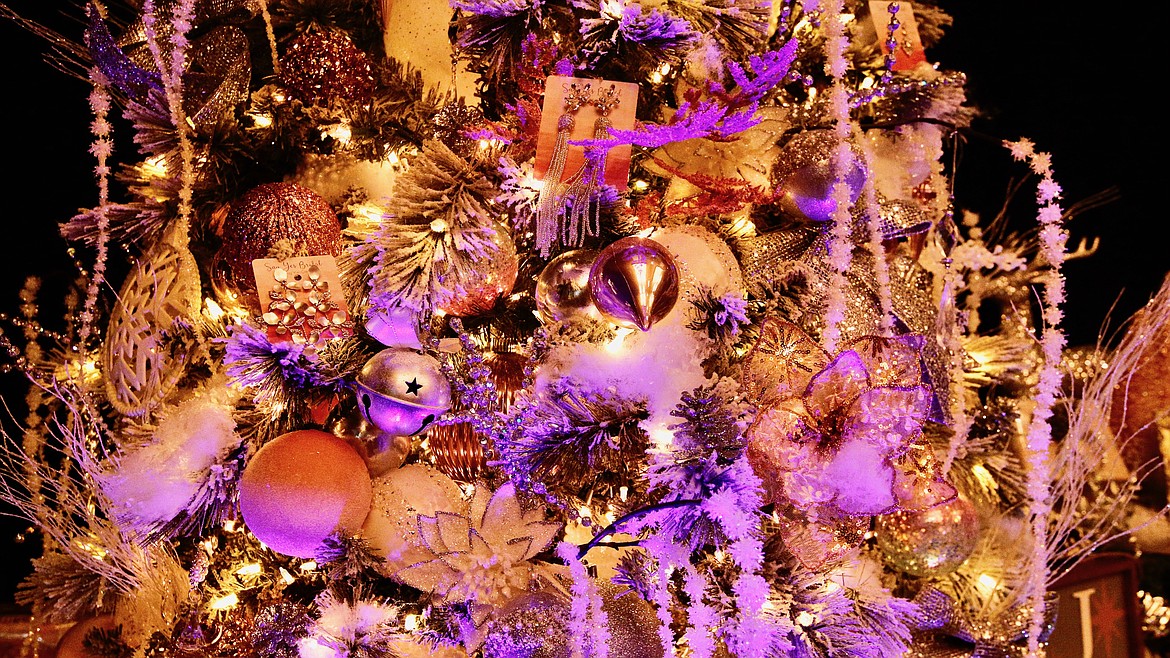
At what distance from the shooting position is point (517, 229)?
0.73m

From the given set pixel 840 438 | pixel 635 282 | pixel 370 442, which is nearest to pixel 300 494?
pixel 370 442

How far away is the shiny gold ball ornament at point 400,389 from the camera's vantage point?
0.71 m

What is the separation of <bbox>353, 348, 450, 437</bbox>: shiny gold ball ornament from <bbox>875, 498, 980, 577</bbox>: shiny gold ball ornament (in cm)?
57

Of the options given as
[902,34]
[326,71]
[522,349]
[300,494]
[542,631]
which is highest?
[902,34]

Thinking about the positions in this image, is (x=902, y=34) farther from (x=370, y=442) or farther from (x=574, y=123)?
(x=370, y=442)

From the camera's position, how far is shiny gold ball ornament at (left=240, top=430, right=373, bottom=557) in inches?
26.5

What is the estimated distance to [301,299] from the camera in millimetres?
711

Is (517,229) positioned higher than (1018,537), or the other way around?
(517,229)

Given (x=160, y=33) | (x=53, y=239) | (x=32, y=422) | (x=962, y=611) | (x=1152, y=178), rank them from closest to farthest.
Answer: (x=160, y=33) → (x=962, y=611) → (x=32, y=422) → (x=53, y=239) → (x=1152, y=178)

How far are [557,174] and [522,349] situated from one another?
0.19 metres

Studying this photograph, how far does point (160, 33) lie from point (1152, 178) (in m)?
2.08

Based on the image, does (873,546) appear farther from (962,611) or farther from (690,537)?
(690,537)

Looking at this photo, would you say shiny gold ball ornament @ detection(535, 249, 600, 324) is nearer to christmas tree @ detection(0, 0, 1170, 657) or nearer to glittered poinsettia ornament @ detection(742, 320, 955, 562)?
christmas tree @ detection(0, 0, 1170, 657)

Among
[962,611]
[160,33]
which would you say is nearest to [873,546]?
[962,611]
